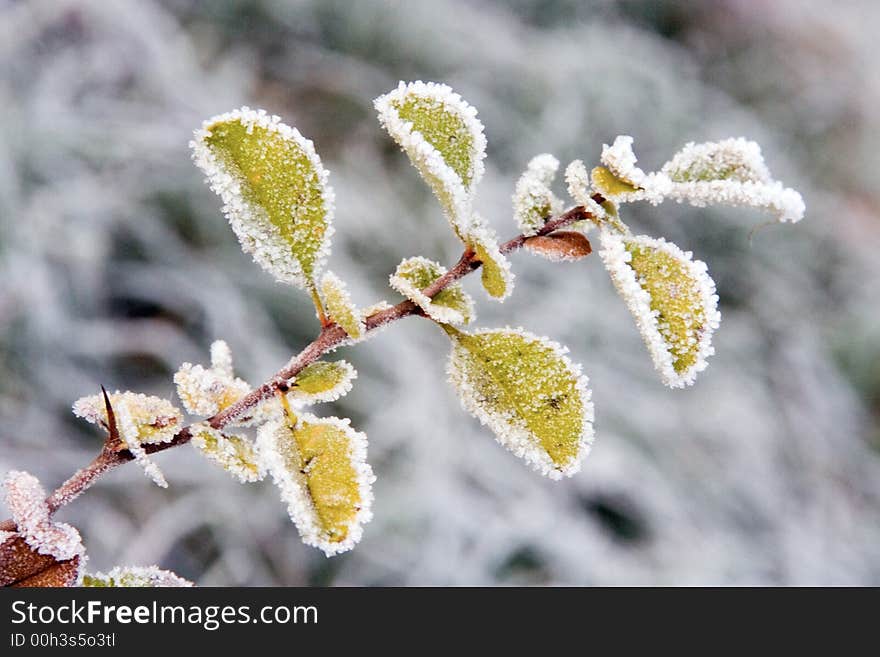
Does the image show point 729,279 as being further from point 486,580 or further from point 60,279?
point 60,279

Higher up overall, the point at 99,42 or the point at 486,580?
the point at 99,42

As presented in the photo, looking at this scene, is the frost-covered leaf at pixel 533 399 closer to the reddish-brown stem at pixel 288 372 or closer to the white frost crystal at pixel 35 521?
the reddish-brown stem at pixel 288 372

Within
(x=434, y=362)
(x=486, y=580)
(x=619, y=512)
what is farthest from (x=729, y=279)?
(x=486, y=580)

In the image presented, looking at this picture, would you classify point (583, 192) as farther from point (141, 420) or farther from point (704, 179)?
point (141, 420)

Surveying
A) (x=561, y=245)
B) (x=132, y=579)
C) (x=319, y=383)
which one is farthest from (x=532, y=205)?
(x=132, y=579)

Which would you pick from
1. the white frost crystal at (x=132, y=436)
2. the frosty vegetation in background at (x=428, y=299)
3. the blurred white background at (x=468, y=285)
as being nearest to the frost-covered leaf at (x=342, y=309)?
the frosty vegetation in background at (x=428, y=299)
